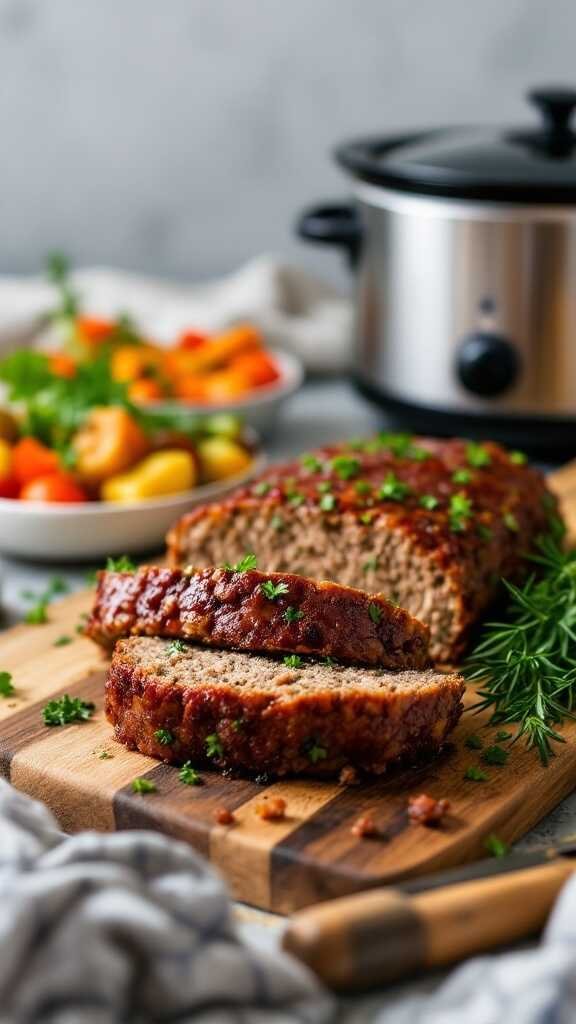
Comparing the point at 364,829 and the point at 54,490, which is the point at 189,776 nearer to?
the point at 364,829

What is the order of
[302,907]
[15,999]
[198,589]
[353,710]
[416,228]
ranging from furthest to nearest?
[416,228]
[198,589]
[353,710]
[302,907]
[15,999]

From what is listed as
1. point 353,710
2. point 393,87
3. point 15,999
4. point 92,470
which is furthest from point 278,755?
point 393,87

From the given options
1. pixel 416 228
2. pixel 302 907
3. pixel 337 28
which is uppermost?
pixel 337 28

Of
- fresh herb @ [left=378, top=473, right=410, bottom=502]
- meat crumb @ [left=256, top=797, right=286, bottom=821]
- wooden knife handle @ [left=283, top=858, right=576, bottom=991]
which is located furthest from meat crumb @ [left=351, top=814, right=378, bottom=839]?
fresh herb @ [left=378, top=473, right=410, bottom=502]

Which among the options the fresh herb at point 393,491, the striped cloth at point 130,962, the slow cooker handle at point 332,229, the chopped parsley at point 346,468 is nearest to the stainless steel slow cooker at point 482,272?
the slow cooker handle at point 332,229

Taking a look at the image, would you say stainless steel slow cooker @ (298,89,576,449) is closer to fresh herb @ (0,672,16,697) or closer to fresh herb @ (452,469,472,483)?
fresh herb @ (452,469,472,483)

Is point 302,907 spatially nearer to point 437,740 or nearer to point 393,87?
point 437,740

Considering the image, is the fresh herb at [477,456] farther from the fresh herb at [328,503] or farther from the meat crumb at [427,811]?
the meat crumb at [427,811]
